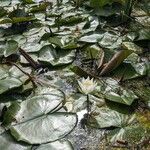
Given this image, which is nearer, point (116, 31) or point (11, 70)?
point (11, 70)

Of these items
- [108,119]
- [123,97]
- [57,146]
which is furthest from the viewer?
[123,97]

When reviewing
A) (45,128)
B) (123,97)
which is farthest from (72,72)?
(45,128)

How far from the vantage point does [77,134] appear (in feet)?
4.67

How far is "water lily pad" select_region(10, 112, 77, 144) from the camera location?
133 cm

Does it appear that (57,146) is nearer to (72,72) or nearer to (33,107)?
(33,107)

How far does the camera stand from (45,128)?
4.48 feet

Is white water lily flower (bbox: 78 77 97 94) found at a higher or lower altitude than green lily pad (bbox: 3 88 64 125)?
higher

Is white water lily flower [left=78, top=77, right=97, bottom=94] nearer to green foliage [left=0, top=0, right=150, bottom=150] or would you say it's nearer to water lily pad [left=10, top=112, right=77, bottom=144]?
green foliage [left=0, top=0, right=150, bottom=150]

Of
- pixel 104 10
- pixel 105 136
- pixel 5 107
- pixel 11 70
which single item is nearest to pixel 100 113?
pixel 105 136

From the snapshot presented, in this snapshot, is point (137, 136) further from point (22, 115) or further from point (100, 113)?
point (22, 115)

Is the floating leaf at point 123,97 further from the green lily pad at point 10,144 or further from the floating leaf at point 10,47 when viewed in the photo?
the floating leaf at point 10,47

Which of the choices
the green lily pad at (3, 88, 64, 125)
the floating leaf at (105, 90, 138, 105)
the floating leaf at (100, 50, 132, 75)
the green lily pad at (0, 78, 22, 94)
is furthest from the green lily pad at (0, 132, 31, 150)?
the floating leaf at (100, 50, 132, 75)

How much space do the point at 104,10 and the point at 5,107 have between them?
1.23m

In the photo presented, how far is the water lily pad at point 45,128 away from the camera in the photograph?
133 cm
